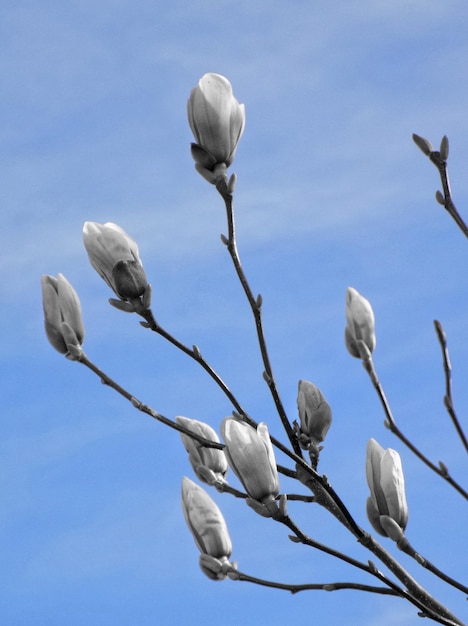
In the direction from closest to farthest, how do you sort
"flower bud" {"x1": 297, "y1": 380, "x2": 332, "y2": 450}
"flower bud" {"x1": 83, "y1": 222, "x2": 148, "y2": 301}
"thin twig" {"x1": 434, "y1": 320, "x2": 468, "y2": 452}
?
"thin twig" {"x1": 434, "y1": 320, "x2": 468, "y2": 452} < "flower bud" {"x1": 83, "y1": 222, "x2": 148, "y2": 301} < "flower bud" {"x1": 297, "y1": 380, "x2": 332, "y2": 450}

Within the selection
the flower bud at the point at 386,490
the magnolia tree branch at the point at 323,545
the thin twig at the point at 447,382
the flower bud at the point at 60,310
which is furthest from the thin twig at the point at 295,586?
the flower bud at the point at 60,310

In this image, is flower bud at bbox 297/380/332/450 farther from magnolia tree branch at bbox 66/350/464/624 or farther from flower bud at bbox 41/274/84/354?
flower bud at bbox 41/274/84/354

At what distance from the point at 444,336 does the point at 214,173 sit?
0.62 m

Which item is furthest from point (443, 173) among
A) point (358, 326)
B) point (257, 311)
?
point (257, 311)

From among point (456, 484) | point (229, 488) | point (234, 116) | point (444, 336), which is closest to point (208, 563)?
point (229, 488)

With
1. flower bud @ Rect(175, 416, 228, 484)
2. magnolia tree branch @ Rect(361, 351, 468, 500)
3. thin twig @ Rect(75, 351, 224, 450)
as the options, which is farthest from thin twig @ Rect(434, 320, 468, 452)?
flower bud @ Rect(175, 416, 228, 484)

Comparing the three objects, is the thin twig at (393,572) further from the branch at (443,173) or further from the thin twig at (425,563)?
the branch at (443,173)

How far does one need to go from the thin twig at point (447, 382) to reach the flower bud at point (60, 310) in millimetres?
780

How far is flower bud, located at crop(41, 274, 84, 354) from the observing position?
6.50ft

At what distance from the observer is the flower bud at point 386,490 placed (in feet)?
6.31

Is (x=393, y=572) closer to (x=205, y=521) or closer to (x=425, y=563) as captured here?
(x=425, y=563)

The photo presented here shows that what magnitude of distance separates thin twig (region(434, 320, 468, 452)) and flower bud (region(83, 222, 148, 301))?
635 mm

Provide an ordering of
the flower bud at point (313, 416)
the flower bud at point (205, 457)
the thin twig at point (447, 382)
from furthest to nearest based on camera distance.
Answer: the flower bud at point (205, 457), the flower bud at point (313, 416), the thin twig at point (447, 382)

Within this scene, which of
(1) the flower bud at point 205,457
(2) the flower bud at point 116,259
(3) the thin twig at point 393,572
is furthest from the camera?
(1) the flower bud at point 205,457
